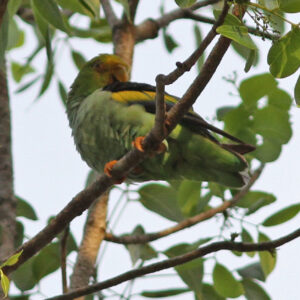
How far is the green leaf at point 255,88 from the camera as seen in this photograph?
9.64ft

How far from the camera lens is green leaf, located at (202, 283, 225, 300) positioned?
3098mm

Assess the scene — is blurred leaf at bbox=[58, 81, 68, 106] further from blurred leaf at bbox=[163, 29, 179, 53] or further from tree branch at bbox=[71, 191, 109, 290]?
tree branch at bbox=[71, 191, 109, 290]

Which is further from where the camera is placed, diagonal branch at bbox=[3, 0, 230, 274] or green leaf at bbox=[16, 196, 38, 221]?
green leaf at bbox=[16, 196, 38, 221]

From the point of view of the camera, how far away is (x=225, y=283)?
298 cm

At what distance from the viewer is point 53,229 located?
2.48m

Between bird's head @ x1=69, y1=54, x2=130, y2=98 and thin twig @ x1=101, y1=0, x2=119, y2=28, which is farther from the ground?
thin twig @ x1=101, y1=0, x2=119, y2=28

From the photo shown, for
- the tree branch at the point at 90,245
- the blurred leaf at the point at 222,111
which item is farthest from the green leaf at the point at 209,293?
the blurred leaf at the point at 222,111

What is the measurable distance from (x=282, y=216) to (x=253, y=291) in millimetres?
Result: 409

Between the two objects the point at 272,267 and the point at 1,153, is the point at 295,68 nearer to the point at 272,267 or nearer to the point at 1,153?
the point at 272,267

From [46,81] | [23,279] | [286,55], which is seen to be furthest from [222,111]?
[286,55]

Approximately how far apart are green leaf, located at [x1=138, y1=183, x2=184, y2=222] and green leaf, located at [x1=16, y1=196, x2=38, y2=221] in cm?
55

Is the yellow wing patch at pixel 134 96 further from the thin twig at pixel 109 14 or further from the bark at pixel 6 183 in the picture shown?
the thin twig at pixel 109 14

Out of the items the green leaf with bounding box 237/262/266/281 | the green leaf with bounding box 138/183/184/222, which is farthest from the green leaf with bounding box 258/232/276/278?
the green leaf with bounding box 138/183/184/222

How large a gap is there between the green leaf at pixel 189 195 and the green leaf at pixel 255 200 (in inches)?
8.6
